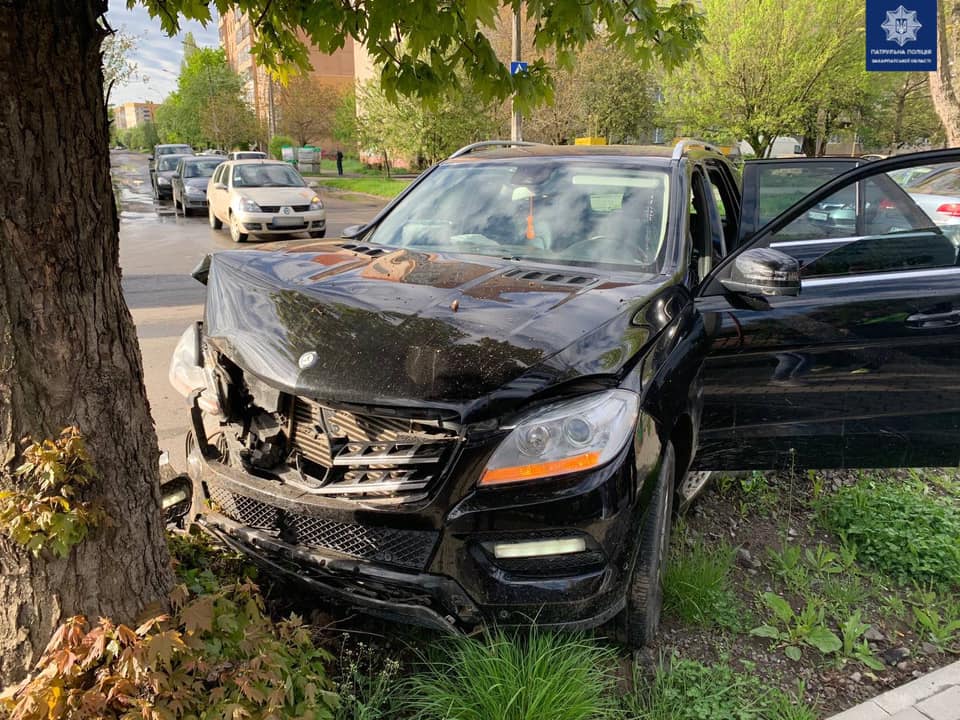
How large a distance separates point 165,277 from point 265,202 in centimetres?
369

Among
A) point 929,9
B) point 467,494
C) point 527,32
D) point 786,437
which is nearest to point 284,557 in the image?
point 467,494

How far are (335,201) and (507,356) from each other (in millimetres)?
25661

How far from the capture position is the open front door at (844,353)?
335cm

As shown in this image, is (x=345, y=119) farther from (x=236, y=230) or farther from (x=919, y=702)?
(x=919, y=702)

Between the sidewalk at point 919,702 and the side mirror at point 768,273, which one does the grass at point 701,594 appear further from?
the side mirror at point 768,273

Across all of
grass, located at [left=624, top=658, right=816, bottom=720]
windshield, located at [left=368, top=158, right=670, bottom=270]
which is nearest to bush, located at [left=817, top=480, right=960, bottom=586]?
grass, located at [left=624, top=658, right=816, bottom=720]

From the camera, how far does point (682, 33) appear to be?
Result: 9.96ft

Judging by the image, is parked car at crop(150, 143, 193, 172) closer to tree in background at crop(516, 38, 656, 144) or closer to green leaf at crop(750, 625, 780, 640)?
tree in background at crop(516, 38, 656, 144)

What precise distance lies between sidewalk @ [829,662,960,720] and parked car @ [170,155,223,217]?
20819 mm

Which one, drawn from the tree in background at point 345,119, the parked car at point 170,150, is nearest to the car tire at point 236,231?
the parked car at point 170,150

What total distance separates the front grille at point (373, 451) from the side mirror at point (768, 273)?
1611 millimetres

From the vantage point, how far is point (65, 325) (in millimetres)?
1903

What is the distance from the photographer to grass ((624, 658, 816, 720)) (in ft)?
7.99

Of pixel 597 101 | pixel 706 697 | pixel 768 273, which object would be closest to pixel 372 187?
pixel 597 101
